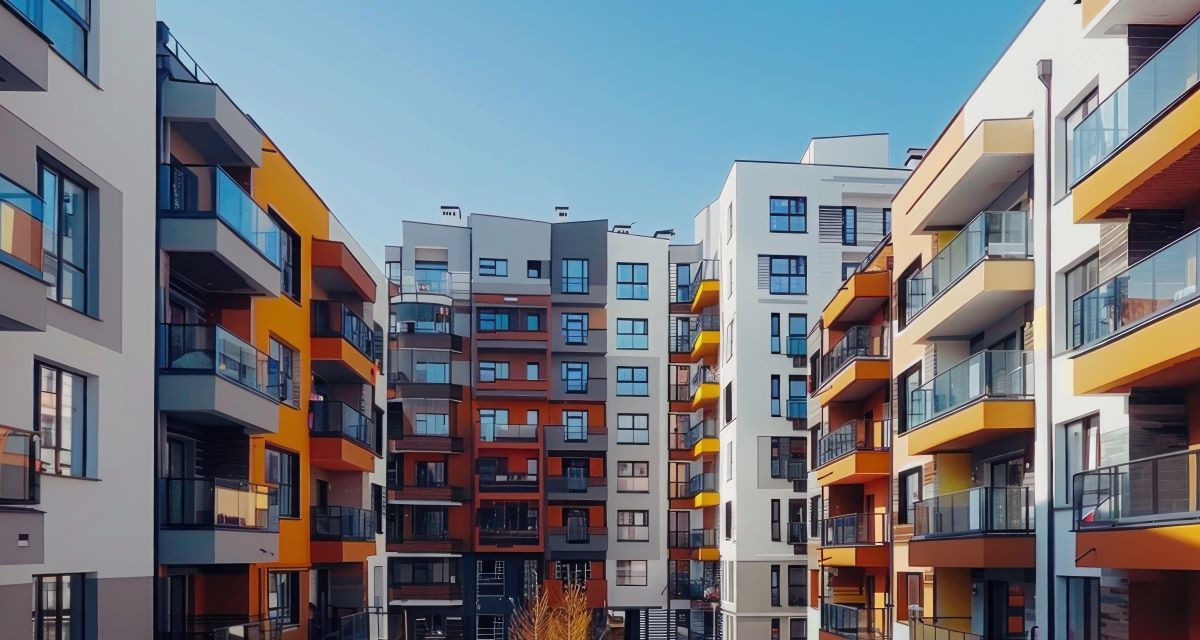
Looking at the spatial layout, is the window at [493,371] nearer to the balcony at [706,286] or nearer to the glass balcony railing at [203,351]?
the balcony at [706,286]

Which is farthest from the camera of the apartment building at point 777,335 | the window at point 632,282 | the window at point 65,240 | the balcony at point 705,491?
the window at point 632,282

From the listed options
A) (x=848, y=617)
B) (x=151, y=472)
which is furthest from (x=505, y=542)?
(x=151, y=472)

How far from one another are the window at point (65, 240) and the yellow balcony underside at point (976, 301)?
14.2m

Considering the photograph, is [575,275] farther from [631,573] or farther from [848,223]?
[848,223]

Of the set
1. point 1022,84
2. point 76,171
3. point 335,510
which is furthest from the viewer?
point 335,510

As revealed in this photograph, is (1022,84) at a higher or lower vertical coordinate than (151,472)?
higher

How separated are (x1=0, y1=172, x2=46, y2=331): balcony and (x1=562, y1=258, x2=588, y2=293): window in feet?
150

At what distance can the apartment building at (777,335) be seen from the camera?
4791cm

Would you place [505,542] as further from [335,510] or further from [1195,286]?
[1195,286]

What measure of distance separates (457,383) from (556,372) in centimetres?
482

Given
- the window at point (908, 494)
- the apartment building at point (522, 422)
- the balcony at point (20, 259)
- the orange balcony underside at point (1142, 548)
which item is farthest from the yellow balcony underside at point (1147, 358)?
the apartment building at point (522, 422)

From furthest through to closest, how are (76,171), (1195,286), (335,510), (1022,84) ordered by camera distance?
(335,510) < (1022,84) < (76,171) < (1195,286)

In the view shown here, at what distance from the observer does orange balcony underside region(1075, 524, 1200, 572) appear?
46.5 feet

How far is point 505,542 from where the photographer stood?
2164 inches
